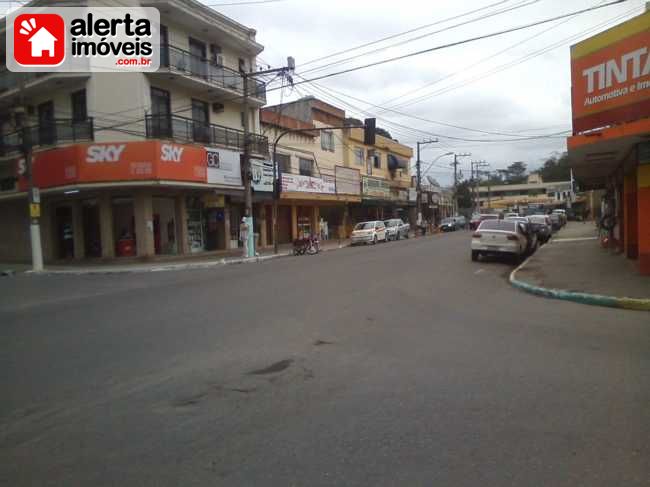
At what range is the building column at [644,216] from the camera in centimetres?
1189

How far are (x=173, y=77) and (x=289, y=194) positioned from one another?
10.1 meters

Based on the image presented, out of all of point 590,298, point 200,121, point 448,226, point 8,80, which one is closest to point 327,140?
point 200,121

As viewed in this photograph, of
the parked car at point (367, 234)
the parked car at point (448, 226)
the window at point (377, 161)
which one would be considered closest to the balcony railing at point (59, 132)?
the parked car at point (367, 234)

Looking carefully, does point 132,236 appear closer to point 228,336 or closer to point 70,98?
point 70,98

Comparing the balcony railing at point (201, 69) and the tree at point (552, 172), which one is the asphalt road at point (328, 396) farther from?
the tree at point (552, 172)

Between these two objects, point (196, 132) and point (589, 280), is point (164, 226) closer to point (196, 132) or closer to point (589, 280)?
point (196, 132)

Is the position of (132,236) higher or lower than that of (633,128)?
lower

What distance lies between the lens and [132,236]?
24.2 meters

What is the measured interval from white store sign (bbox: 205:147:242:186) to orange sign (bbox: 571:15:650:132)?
17.0 m

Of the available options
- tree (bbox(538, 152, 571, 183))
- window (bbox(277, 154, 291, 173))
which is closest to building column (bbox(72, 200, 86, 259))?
window (bbox(277, 154, 291, 173))

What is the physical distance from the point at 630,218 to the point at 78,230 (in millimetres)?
25158

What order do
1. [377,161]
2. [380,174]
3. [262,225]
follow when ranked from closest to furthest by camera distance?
[262,225] < [377,161] < [380,174]

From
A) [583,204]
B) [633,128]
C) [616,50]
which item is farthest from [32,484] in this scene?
[583,204]

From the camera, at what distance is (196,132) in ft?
83.3
